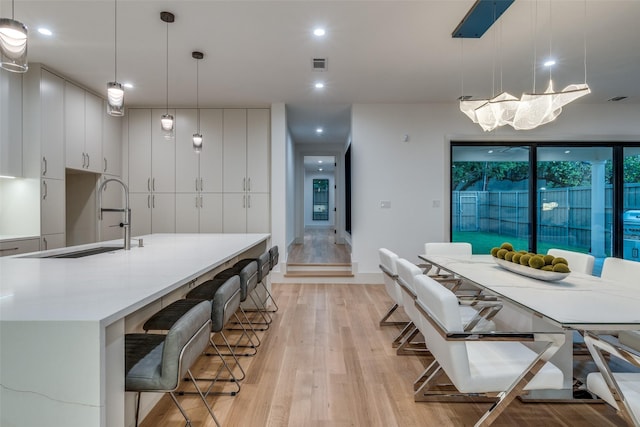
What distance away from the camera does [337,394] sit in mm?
2117

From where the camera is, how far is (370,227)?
532 cm

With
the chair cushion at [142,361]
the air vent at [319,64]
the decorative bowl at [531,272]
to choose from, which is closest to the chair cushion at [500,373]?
the decorative bowl at [531,272]

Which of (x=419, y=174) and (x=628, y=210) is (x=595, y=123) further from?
(x=419, y=174)

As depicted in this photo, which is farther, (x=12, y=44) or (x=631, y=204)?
(x=631, y=204)

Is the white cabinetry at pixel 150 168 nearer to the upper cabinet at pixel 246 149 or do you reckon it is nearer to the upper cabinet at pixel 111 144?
the upper cabinet at pixel 111 144

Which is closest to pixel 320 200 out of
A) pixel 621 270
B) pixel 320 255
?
pixel 320 255

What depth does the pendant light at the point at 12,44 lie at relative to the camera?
5.33 ft

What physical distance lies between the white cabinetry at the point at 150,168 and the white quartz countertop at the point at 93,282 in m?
3.30

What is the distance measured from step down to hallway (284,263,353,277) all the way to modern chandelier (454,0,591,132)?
10.7ft

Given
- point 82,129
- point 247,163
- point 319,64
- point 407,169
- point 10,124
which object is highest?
point 319,64

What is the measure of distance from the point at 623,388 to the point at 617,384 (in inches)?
3.7

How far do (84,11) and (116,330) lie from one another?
304cm

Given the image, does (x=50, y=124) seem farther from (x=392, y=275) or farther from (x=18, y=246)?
(x=392, y=275)

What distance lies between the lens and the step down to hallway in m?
5.36
